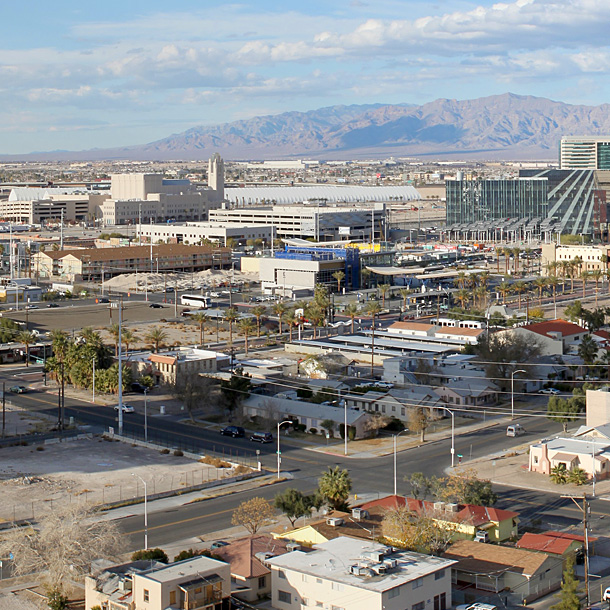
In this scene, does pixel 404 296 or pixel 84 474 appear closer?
pixel 84 474

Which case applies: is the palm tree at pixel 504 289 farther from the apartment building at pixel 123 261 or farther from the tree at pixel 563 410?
the apartment building at pixel 123 261

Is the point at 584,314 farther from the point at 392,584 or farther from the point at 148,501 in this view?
the point at 392,584

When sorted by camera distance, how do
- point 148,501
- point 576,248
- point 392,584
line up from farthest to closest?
point 576,248
point 148,501
point 392,584

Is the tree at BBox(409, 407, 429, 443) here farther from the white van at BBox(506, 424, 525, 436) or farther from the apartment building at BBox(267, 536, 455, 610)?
the apartment building at BBox(267, 536, 455, 610)

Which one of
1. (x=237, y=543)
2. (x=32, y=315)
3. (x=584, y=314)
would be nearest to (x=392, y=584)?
(x=237, y=543)

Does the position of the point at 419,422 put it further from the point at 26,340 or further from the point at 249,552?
the point at 26,340

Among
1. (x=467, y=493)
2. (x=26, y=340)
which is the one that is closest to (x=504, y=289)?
(x=26, y=340)
